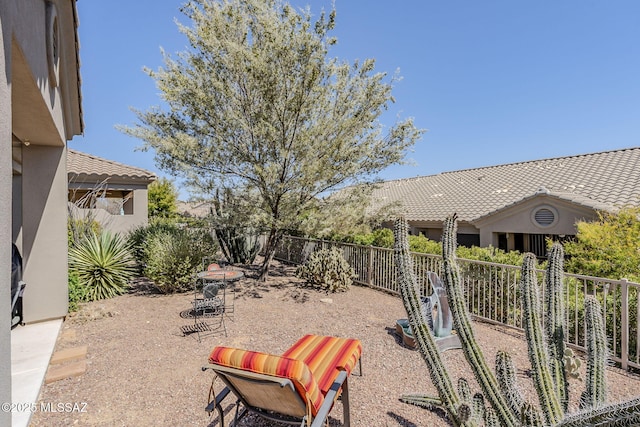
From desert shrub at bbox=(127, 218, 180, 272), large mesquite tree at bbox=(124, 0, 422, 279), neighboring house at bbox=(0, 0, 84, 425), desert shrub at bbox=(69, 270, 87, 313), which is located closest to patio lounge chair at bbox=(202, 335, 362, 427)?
neighboring house at bbox=(0, 0, 84, 425)

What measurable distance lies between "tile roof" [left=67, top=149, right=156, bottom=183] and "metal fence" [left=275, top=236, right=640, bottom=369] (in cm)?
1030

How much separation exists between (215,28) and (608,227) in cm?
1140

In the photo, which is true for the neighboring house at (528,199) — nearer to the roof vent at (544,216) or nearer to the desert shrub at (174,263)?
the roof vent at (544,216)

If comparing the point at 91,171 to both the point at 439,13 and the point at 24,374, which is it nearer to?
the point at 24,374

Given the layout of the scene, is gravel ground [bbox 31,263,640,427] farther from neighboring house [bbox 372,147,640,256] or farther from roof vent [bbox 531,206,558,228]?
roof vent [bbox 531,206,558,228]

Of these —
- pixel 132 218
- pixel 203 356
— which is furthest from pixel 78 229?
pixel 203 356

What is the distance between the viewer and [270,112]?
8656mm

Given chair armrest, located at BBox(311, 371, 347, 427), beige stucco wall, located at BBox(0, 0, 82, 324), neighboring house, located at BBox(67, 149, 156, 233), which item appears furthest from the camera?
neighboring house, located at BBox(67, 149, 156, 233)

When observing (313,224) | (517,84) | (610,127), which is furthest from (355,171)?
(610,127)

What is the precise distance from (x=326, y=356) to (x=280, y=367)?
121 cm

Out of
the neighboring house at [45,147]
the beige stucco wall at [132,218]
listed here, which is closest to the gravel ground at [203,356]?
the neighboring house at [45,147]

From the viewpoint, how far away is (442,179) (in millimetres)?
21266

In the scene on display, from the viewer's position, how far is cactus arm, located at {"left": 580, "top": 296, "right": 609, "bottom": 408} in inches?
94.3

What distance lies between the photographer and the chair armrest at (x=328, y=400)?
2681 millimetres
